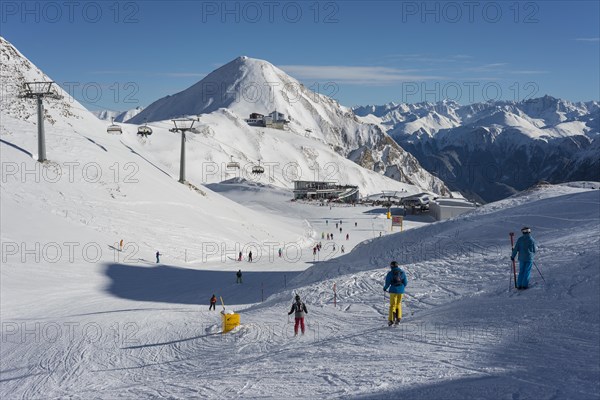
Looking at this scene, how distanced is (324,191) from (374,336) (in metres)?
95.5

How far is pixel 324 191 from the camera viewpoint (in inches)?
4215

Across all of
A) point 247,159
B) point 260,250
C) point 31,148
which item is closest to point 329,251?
point 260,250

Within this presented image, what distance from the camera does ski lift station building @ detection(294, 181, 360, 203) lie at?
99.8m

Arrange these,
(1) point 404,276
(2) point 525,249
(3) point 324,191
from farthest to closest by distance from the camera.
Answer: (3) point 324,191 < (2) point 525,249 < (1) point 404,276

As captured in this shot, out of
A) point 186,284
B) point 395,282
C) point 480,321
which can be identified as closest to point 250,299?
point 186,284

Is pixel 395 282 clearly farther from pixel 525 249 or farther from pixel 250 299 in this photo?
pixel 250 299

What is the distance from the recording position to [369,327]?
41.7 ft

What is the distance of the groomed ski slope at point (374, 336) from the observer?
870 cm

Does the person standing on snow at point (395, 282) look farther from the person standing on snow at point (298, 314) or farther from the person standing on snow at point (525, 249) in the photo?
the person standing on snow at point (525, 249)

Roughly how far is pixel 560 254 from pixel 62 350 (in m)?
15.3

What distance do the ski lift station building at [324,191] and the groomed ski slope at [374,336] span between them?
73263mm

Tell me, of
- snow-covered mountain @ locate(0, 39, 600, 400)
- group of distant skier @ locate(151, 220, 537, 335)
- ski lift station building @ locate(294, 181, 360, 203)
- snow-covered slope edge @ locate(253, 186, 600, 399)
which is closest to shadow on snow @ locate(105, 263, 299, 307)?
snow-covered mountain @ locate(0, 39, 600, 400)

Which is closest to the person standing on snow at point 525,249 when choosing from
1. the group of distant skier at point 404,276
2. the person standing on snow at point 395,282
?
the group of distant skier at point 404,276

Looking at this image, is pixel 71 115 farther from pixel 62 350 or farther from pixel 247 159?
pixel 247 159
